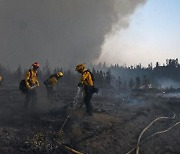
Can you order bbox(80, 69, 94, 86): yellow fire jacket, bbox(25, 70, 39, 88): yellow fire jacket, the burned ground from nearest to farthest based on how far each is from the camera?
the burned ground
bbox(80, 69, 94, 86): yellow fire jacket
bbox(25, 70, 39, 88): yellow fire jacket

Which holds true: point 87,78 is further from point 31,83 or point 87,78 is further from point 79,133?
point 79,133

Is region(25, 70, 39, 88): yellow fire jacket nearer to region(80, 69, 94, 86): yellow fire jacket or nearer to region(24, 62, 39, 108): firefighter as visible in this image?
region(24, 62, 39, 108): firefighter

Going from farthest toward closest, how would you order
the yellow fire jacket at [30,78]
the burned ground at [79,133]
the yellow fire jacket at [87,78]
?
1. the yellow fire jacket at [30,78]
2. the yellow fire jacket at [87,78]
3. the burned ground at [79,133]

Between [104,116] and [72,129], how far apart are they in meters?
3.45

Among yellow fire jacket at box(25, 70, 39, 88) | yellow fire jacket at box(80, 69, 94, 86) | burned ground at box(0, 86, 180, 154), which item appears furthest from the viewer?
yellow fire jacket at box(25, 70, 39, 88)

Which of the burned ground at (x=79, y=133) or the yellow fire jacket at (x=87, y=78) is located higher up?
the yellow fire jacket at (x=87, y=78)

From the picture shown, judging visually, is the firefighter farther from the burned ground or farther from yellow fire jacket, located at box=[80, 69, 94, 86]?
yellow fire jacket, located at box=[80, 69, 94, 86]

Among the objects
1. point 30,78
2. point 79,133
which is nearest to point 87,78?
point 30,78

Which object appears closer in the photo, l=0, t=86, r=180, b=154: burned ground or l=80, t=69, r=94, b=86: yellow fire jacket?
l=0, t=86, r=180, b=154: burned ground

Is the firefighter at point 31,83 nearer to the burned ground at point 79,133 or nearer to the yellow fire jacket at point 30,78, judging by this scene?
the yellow fire jacket at point 30,78

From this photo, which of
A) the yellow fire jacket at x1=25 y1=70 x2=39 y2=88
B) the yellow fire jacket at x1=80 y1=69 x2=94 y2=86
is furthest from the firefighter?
the yellow fire jacket at x1=80 y1=69 x2=94 y2=86

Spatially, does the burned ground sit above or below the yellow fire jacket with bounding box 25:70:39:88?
below

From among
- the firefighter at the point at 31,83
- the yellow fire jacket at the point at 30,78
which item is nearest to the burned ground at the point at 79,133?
the firefighter at the point at 31,83

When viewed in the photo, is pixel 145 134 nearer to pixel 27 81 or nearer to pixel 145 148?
pixel 145 148
